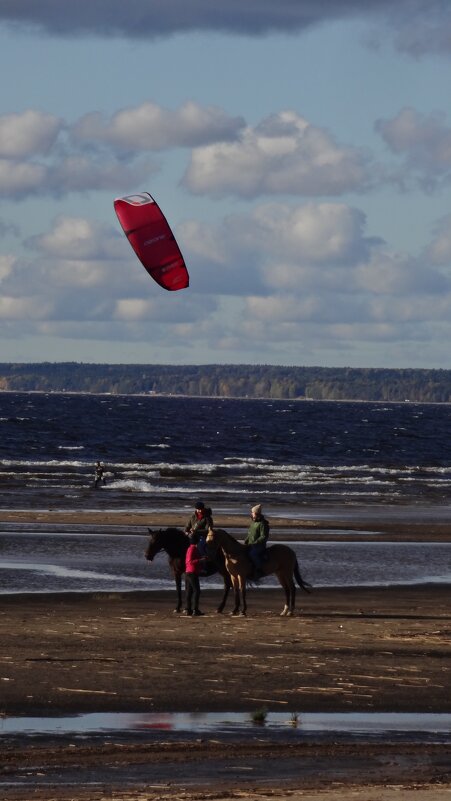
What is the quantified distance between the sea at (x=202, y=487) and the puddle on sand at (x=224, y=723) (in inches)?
434

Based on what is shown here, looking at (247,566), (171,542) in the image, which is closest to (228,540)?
(247,566)

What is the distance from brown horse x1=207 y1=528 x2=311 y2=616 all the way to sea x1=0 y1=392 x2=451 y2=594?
4.09 m

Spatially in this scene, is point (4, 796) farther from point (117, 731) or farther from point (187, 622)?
point (187, 622)

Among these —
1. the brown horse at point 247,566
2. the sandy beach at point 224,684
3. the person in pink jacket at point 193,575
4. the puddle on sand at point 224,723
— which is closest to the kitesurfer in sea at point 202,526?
the person in pink jacket at point 193,575

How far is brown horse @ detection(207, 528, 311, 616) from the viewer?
2158 centimetres

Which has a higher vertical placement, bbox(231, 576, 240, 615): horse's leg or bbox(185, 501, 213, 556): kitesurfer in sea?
bbox(185, 501, 213, 556): kitesurfer in sea

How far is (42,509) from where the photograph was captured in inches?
1821

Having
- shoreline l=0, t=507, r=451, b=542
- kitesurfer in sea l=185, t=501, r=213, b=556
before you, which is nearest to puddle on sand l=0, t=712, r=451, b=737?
kitesurfer in sea l=185, t=501, r=213, b=556

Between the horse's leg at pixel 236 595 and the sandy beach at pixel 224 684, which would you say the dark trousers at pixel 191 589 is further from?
the horse's leg at pixel 236 595

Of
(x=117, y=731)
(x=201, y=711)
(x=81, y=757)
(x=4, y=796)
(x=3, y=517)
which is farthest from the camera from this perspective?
(x=3, y=517)

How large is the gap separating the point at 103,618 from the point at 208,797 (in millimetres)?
10739

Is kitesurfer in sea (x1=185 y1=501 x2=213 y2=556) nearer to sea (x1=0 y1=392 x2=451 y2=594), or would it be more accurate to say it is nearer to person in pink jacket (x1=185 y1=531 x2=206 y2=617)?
person in pink jacket (x1=185 y1=531 x2=206 y2=617)

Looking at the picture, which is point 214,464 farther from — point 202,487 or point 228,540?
point 228,540

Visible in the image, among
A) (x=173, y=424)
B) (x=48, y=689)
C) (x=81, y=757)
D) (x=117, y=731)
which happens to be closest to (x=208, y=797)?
(x=81, y=757)
